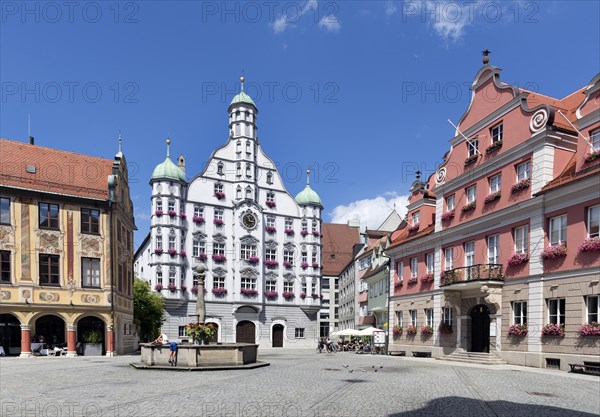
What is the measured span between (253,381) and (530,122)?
1829cm

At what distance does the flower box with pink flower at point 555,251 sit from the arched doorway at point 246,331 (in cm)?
3835

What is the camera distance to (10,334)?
109ft

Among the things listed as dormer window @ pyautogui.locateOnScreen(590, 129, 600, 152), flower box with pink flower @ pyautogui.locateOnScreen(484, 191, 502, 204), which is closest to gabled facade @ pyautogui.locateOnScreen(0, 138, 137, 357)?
flower box with pink flower @ pyautogui.locateOnScreen(484, 191, 502, 204)

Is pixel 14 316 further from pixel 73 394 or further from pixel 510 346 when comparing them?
pixel 510 346

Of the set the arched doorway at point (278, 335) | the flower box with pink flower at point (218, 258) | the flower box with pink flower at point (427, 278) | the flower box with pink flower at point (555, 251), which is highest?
the flower box with pink flower at point (555, 251)

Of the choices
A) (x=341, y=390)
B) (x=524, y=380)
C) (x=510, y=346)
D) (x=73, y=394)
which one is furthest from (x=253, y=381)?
(x=510, y=346)

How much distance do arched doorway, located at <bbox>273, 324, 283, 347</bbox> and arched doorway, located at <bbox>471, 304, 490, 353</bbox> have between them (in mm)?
32150

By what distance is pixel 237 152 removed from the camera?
5691 cm

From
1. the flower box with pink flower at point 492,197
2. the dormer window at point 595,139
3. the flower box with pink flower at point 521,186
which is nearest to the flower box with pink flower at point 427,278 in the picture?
the flower box with pink flower at point 492,197

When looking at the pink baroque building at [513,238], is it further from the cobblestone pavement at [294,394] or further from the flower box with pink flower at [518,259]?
the cobblestone pavement at [294,394]

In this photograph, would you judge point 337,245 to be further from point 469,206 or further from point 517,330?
point 517,330

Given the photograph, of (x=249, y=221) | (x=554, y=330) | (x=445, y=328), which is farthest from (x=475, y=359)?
(x=249, y=221)

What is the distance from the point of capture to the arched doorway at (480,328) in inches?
1069

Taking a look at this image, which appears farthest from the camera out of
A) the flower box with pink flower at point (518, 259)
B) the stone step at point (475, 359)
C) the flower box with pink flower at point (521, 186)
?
the stone step at point (475, 359)
